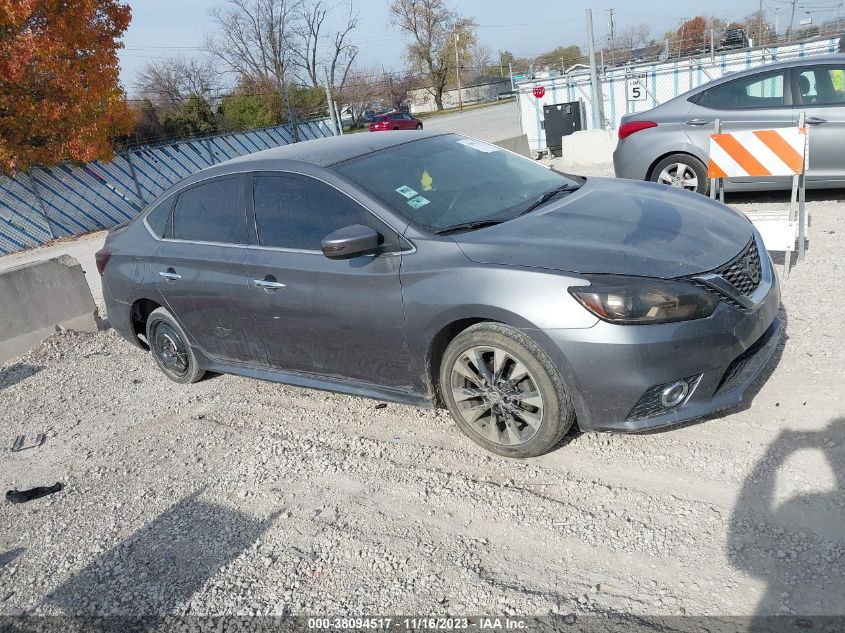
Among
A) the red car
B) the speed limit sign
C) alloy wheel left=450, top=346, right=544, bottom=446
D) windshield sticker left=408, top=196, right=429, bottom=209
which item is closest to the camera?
alloy wheel left=450, top=346, right=544, bottom=446

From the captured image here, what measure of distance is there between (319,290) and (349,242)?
0.53 metres

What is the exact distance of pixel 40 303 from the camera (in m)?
7.01

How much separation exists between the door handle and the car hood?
1.20m

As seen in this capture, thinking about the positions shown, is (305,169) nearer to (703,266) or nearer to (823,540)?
(703,266)

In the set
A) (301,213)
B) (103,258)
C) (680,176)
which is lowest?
(680,176)

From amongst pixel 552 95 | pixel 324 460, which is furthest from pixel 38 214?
pixel 324 460

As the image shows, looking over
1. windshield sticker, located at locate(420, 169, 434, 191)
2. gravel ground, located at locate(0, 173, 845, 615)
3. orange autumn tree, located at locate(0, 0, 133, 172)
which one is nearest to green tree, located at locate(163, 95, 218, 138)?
orange autumn tree, located at locate(0, 0, 133, 172)

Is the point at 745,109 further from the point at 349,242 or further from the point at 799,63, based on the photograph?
the point at 349,242

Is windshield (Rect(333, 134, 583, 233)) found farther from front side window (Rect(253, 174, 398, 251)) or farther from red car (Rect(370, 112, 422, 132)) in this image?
red car (Rect(370, 112, 422, 132))

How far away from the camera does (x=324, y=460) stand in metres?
4.11

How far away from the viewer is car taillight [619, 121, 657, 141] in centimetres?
829

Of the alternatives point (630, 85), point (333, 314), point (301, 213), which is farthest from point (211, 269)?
point (630, 85)

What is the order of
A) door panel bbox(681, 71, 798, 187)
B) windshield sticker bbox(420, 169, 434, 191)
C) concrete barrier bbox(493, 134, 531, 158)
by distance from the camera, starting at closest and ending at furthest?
1. windshield sticker bbox(420, 169, 434, 191)
2. door panel bbox(681, 71, 798, 187)
3. concrete barrier bbox(493, 134, 531, 158)

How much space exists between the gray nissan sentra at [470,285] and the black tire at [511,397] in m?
0.01
